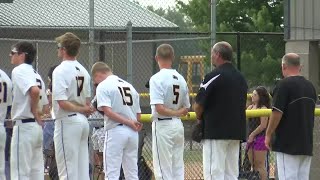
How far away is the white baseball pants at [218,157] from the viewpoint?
425 inches

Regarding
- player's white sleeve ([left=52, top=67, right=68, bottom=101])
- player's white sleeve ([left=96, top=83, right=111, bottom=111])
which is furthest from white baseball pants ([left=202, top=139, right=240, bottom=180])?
player's white sleeve ([left=52, top=67, right=68, bottom=101])

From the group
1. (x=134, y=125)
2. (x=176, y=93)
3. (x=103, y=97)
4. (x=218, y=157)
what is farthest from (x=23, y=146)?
Result: (x=218, y=157)

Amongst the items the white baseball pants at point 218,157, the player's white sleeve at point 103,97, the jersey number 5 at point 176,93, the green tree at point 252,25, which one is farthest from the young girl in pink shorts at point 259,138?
the green tree at point 252,25

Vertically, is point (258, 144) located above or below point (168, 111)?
below

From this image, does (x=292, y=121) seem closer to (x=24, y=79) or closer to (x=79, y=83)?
(x=79, y=83)

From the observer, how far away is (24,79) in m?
10.6

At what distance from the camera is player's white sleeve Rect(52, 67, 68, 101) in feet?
34.6

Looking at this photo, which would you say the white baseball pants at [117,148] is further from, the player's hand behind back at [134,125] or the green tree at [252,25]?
the green tree at [252,25]

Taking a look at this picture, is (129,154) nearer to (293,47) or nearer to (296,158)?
(296,158)

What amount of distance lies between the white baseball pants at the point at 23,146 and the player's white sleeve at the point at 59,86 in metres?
0.48

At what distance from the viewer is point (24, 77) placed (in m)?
10.6

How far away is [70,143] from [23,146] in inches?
22.1

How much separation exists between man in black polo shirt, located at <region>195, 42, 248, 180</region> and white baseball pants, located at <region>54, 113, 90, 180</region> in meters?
1.43

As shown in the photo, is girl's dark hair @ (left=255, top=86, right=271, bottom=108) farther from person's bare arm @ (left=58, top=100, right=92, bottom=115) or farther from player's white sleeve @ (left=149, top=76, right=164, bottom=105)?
person's bare arm @ (left=58, top=100, right=92, bottom=115)
